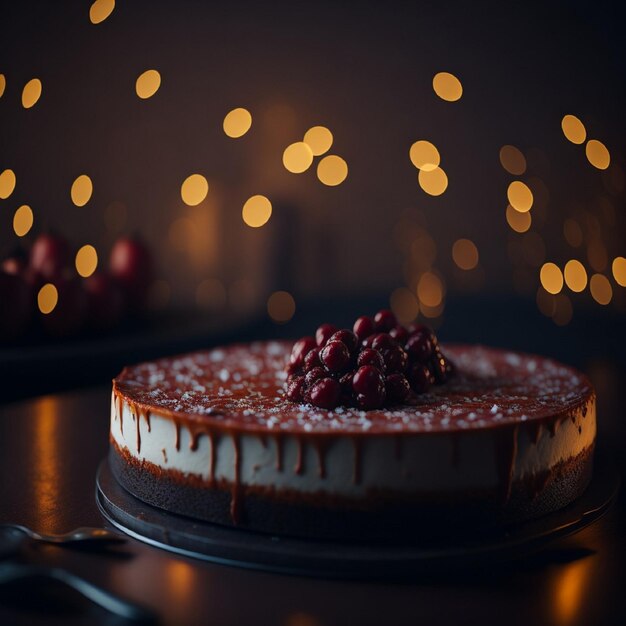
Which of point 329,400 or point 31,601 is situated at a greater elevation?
point 329,400

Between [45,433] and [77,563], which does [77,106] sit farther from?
[77,563]

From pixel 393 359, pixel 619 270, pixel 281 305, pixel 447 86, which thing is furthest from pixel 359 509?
pixel 281 305

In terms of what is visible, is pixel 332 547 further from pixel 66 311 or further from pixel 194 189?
pixel 194 189

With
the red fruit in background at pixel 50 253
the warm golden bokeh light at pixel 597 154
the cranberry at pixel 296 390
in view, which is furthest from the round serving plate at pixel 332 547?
the warm golden bokeh light at pixel 597 154

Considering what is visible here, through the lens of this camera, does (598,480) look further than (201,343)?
No

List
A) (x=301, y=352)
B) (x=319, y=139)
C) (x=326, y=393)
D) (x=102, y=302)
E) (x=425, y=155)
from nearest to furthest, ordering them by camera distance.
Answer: (x=326, y=393) < (x=301, y=352) < (x=102, y=302) < (x=425, y=155) < (x=319, y=139)

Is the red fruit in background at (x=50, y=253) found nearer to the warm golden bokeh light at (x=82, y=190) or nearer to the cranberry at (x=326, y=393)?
the warm golden bokeh light at (x=82, y=190)

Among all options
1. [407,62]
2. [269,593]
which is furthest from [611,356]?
[269,593]
